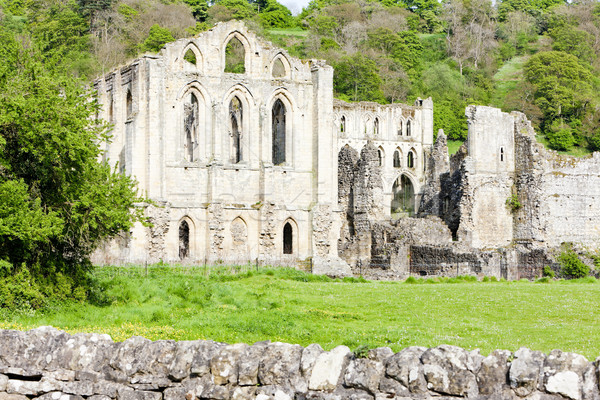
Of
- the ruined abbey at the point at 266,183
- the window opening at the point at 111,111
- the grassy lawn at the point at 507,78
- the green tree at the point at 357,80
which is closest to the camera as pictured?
the ruined abbey at the point at 266,183

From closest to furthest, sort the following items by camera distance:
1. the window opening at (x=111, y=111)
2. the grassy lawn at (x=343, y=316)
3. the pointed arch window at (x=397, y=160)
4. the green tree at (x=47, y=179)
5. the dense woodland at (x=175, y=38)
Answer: the grassy lawn at (x=343, y=316)
the green tree at (x=47, y=179)
the dense woodland at (x=175, y=38)
the window opening at (x=111, y=111)
the pointed arch window at (x=397, y=160)

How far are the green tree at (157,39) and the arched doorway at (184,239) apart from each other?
4730 cm

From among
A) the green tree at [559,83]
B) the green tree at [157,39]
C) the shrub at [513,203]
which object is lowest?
the shrub at [513,203]

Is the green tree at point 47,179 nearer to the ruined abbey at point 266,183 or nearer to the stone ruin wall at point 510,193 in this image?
the ruined abbey at point 266,183

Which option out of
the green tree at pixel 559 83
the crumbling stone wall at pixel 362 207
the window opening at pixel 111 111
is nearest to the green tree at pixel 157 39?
the green tree at pixel 559 83

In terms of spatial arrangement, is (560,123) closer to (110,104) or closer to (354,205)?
(354,205)

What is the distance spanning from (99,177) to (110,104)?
77.7 feet

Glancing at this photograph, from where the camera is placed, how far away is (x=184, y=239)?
41375 millimetres

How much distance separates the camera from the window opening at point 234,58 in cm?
8806

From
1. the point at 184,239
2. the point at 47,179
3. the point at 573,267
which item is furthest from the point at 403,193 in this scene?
the point at 47,179

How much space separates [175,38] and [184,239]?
177 ft

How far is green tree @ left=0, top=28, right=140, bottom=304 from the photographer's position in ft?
57.5

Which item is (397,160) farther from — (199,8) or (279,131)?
(199,8)

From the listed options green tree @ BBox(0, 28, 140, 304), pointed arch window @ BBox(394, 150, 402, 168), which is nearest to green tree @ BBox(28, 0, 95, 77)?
pointed arch window @ BBox(394, 150, 402, 168)
